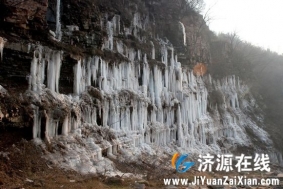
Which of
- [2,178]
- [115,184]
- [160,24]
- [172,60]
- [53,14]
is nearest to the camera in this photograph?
[2,178]

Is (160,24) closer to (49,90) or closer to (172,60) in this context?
(172,60)

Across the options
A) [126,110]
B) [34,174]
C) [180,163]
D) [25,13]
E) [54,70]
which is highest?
[25,13]

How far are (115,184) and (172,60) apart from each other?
16169 millimetres

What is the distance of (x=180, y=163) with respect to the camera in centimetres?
1945

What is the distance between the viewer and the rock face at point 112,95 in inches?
523

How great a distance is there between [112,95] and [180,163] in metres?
6.90

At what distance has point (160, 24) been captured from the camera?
27.8 m

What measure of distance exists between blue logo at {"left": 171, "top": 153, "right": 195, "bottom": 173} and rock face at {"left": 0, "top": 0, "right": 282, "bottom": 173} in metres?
1.05

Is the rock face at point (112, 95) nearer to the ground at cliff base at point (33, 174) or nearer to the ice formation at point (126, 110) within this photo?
the ice formation at point (126, 110)

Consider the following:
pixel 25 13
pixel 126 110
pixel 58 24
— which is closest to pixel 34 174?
pixel 25 13

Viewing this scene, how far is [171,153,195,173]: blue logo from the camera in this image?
1728 centimetres

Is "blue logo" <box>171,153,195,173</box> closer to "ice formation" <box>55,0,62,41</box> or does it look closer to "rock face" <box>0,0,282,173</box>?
"rock face" <box>0,0,282,173</box>

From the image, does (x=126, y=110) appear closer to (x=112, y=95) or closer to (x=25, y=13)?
(x=112, y=95)

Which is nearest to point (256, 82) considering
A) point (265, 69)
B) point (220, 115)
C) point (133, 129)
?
point (265, 69)
